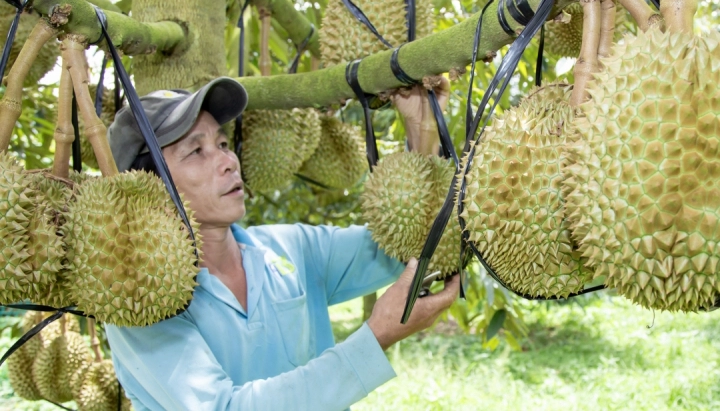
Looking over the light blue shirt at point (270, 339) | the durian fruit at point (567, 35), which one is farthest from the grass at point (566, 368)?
the durian fruit at point (567, 35)

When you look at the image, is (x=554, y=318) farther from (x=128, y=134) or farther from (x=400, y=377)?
(x=128, y=134)

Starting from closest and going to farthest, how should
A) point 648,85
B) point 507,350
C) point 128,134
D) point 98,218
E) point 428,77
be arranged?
point 648,85
point 98,218
point 428,77
point 128,134
point 507,350

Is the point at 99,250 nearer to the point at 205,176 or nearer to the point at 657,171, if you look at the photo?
the point at 205,176

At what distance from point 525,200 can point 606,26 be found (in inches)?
10.9

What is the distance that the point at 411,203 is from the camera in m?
1.36

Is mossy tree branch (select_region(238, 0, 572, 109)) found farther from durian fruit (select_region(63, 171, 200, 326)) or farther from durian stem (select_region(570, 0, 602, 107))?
durian fruit (select_region(63, 171, 200, 326))

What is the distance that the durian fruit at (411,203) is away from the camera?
53.4 inches

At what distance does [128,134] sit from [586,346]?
5.44 meters

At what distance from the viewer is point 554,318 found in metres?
7.36

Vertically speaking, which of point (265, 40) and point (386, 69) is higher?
point (265, 40)

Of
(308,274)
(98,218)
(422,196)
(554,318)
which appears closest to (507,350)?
(554,318)

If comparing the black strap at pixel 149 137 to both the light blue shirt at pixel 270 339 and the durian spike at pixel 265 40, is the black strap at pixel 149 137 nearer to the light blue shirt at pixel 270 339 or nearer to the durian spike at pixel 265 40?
the light blue shirt at pixel 270 339

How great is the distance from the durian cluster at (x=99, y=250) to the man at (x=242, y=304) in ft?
1.25

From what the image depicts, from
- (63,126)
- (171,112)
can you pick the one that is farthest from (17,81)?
(171,112)
